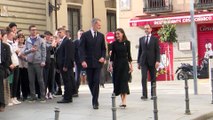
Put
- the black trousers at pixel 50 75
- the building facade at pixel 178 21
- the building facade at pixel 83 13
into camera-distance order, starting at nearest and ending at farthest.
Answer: the black trousers at pixel 50 75, the building facade at pixel 178 21, the building facade at pixel 83 13

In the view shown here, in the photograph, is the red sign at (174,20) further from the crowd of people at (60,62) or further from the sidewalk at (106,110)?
the crowd of people at (60,62)

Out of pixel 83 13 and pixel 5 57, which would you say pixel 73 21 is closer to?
pixel 83 13

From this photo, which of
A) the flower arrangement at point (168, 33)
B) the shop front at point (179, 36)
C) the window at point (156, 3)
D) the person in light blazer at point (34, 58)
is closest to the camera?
the person in light blazer at point (34, 58)

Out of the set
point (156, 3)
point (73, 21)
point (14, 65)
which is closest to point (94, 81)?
point (14, 65)

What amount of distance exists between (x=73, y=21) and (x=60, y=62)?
68.8 ft

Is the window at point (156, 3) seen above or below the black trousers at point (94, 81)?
above

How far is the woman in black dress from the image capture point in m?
12.2

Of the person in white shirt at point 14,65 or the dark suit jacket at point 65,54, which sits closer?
the person in white shirt at point 14,65

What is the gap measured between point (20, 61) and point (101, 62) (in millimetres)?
2731

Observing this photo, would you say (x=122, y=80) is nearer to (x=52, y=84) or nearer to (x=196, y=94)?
(x=52, y=84)

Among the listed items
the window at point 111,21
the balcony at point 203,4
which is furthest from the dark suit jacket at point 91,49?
the window at point 111,21

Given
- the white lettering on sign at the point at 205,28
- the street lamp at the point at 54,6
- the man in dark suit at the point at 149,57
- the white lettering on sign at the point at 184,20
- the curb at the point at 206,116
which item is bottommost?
the curb at the point at 206,116

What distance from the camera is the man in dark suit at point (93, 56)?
11.9m

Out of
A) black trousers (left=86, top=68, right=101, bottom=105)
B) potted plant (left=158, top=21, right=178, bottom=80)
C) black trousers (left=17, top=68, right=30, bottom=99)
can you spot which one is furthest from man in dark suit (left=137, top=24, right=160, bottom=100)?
potted plant (left=158, top=21, right=178, bottom=80)
